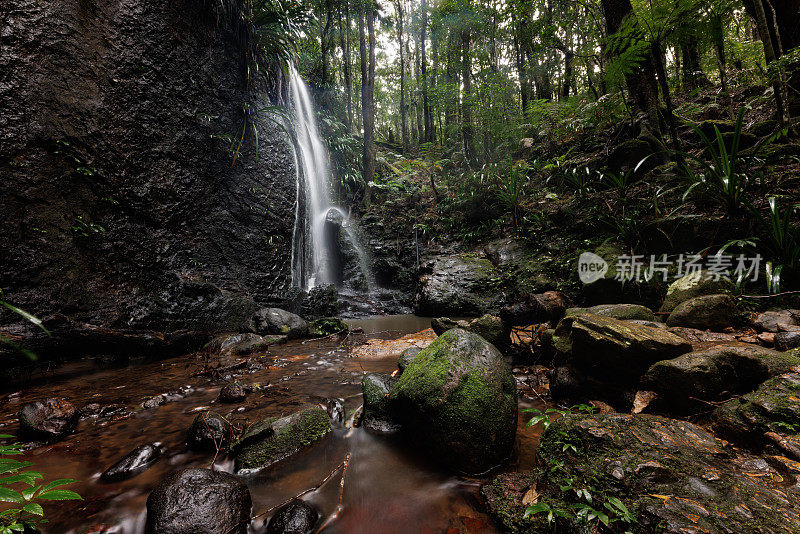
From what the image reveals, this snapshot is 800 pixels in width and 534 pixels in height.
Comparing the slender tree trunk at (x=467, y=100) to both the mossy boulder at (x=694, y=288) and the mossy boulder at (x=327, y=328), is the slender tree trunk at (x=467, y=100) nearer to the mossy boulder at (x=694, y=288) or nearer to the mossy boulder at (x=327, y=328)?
the mossy boulder at (x=327, y=328)

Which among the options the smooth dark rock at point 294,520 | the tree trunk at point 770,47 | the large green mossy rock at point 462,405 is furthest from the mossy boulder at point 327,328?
the tree trunk at point 770,47

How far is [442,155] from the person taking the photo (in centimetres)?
1350

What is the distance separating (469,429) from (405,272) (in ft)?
22.7

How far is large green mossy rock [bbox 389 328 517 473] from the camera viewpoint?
1676 millimetres

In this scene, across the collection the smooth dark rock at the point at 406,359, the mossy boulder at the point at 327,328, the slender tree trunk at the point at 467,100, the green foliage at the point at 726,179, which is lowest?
the mossy boulder at the point at 327,328

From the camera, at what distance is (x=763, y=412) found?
1.42 metres

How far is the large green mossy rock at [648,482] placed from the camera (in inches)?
37.8

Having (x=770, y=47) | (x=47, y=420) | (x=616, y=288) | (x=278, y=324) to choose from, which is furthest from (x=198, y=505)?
(x=770, y=47)

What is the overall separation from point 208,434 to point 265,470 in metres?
0.54

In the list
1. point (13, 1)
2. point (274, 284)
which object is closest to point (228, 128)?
point (13, 1)

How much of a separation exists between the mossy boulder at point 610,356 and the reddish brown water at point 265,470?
411mm

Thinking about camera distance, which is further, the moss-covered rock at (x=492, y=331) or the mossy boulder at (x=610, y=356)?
the moss-covered rock at (x=492, y=331)

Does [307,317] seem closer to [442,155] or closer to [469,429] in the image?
[469,429]

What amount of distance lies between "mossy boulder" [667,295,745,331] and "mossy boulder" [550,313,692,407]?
2.78ft
